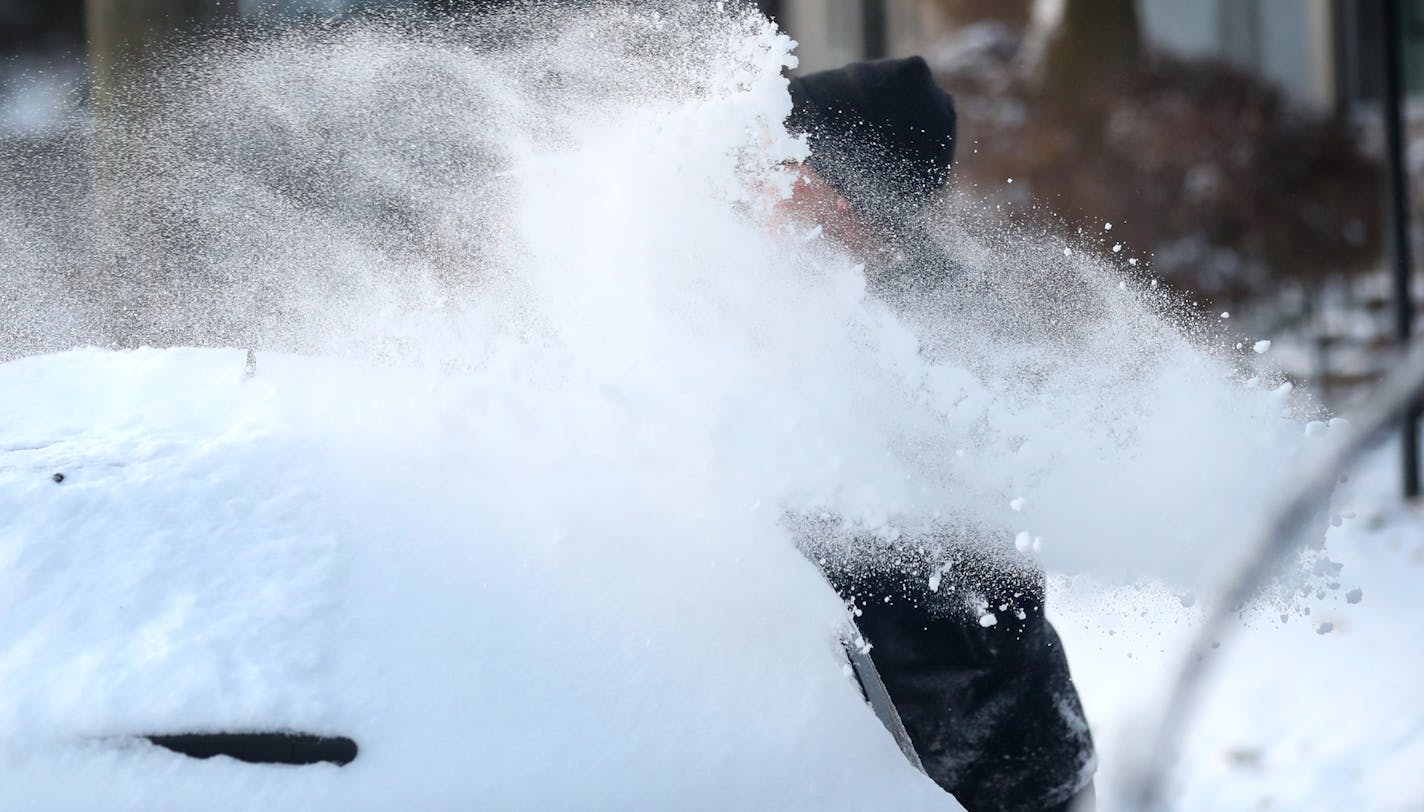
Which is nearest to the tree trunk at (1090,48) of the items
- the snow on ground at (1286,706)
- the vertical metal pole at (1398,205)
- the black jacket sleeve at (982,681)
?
the vertical metal pole at (1398,205)

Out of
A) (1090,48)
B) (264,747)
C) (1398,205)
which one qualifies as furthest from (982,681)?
(1090,48)

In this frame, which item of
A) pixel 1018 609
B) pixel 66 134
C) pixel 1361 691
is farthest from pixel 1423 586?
pixel 66 134

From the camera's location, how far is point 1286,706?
3.78 metres

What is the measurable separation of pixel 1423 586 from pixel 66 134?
15.1 ft

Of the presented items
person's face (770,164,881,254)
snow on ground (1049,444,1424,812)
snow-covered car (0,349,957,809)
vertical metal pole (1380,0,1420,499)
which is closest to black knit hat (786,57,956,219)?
person's face (770,164,881,254)

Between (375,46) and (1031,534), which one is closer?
(1031,534)

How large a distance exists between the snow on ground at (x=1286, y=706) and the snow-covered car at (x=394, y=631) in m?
1.63

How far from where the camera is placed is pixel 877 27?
31.2 ft

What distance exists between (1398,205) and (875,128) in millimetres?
3836

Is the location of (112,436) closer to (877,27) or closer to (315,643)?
(315,643)

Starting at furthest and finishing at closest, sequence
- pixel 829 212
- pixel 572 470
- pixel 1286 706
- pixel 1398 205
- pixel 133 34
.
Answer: pixel 1398 205
pixel 1286 706
pixel 133 34
pixel 829 212
pixel 572 470

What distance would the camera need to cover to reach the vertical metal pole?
5.32 m

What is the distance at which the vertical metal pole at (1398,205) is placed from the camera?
5316 millimetres

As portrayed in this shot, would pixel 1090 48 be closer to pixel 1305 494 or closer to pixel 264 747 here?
pixel 1305 494
